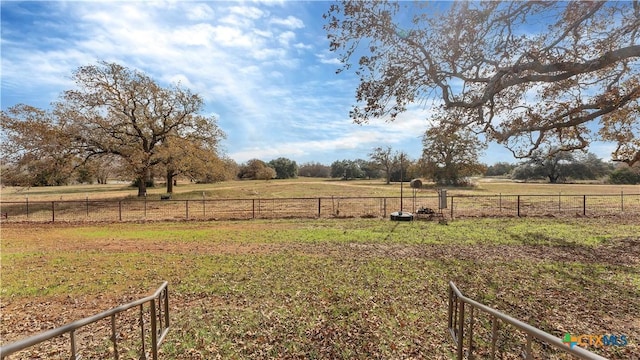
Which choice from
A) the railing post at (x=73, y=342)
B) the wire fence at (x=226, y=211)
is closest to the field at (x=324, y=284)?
the railing post at (x=73, y=342)

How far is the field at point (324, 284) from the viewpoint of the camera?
4.68 metres

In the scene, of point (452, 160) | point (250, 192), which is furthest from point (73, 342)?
point (452, 160)

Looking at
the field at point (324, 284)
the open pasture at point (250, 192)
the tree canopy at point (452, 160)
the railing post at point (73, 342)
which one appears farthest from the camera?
the tree canopy at point (452, 160)

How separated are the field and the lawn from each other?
0.11 feet

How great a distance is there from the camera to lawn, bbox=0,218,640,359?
4.71 meters

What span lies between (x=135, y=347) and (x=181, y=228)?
35.7 ft

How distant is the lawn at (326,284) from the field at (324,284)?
0.03 meters

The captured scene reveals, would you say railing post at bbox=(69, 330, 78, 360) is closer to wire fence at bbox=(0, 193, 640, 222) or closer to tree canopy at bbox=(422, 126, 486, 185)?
wire fence at bbox=(0, 193, 640, 222)

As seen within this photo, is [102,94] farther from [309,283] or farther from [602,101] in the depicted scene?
[602,101]

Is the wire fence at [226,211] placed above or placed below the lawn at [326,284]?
above

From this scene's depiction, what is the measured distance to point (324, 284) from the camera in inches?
273

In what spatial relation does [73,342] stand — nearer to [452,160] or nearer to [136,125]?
[136,125]

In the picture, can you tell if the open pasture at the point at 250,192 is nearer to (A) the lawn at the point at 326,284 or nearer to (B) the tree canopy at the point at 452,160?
(B) the tree canopy at the point at 452,160

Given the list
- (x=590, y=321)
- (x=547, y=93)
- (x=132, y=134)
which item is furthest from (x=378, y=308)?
(x=132, y=134)
